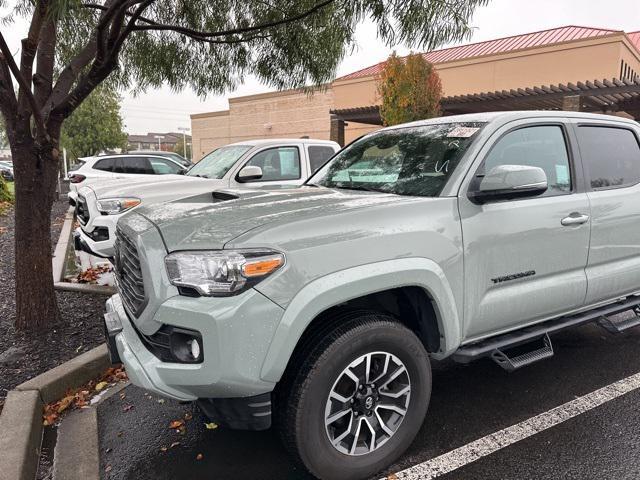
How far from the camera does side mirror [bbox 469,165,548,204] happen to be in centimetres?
285

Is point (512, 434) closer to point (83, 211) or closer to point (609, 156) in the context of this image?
point (609, 156)

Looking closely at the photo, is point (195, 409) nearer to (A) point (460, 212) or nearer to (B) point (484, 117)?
(A) point (460, 212)

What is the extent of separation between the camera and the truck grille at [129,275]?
8.42 feet

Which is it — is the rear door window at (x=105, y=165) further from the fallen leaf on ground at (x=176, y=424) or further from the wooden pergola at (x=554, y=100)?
the fallen leaf on ground at (x=176, y=424)

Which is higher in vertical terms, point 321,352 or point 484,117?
point 484,117

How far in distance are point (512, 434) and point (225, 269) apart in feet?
6.75

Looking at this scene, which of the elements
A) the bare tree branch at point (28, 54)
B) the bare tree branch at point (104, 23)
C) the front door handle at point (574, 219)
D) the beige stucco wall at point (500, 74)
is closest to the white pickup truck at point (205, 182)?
the bare tree branch at point (28, 54)

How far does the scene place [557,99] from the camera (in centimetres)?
1438

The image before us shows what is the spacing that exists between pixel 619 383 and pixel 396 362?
209 cm

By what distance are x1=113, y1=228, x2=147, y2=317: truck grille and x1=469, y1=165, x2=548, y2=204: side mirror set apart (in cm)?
186

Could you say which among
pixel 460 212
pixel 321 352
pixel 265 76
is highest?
pixel 265 76

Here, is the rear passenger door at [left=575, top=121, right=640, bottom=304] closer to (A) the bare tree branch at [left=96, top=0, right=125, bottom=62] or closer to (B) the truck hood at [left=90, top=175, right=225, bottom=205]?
(A) the bare tree branch at [left=96, top=0, right=125, bottom=62]

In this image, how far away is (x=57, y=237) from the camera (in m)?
10.4

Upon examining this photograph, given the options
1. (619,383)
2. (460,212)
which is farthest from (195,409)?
(619,383)
